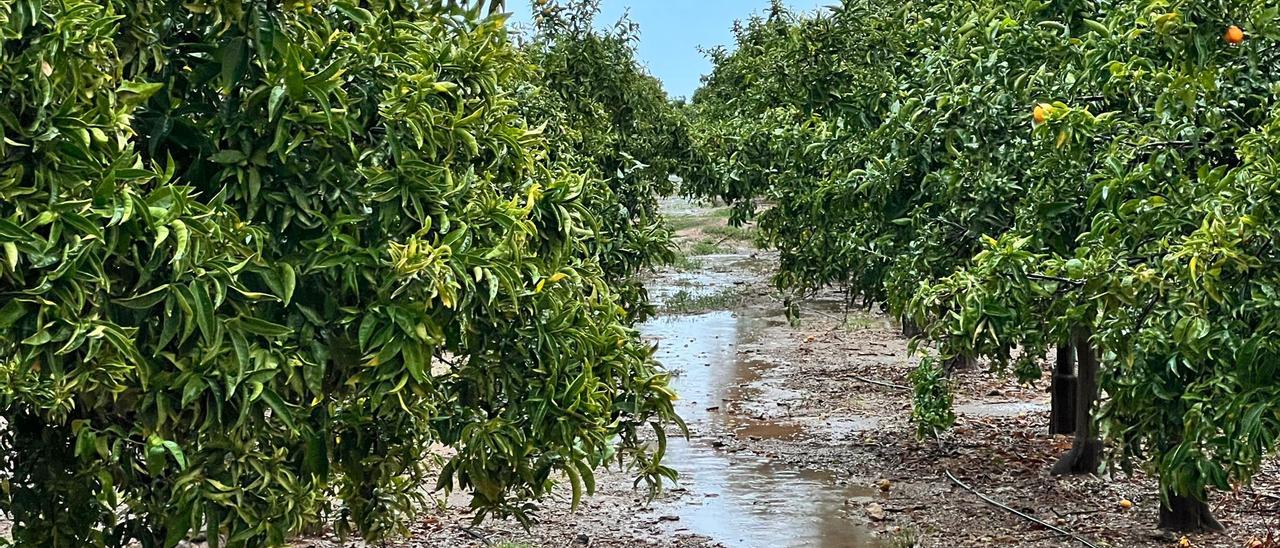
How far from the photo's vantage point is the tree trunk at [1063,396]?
1101 centimetres

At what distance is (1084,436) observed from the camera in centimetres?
994

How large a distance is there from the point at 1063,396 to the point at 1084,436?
145 cm

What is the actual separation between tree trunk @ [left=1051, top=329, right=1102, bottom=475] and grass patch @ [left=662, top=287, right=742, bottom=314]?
12.2 metres

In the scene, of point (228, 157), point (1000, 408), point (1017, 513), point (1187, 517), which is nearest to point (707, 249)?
point (1000, 408)

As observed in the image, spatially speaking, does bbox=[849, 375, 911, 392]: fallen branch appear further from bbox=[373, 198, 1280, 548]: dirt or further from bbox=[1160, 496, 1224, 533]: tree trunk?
bbox=[1160, 496, 1224, 533]: tree trunk

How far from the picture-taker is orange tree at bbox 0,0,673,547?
10.5 feet

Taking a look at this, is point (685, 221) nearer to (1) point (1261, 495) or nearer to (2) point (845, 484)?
(2) point (845, 484)

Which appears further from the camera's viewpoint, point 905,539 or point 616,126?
point 616,126

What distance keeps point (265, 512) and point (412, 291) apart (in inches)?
30.4

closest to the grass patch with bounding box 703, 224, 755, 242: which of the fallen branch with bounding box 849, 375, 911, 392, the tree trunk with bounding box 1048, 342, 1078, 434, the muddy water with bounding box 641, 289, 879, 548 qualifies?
the fallen branch with bounding box 849, 375, 911, 392

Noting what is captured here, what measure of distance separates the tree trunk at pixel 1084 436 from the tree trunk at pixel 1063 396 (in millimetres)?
842

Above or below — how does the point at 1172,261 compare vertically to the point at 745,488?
above

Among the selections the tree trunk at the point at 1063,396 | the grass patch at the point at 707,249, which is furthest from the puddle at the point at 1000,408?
the grass patch at the point at 707,249

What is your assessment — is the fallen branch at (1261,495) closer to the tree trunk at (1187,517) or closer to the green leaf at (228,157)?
the tree trunk at (1187,517)
